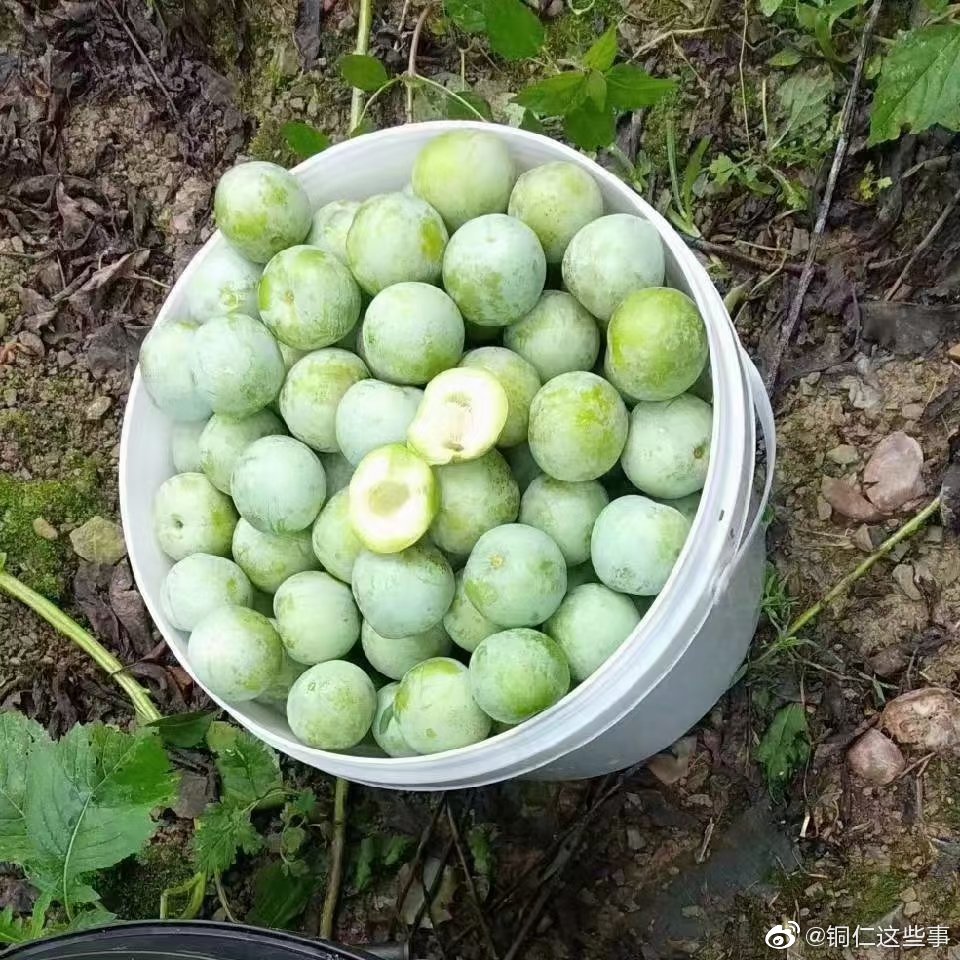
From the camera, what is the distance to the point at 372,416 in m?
1.48

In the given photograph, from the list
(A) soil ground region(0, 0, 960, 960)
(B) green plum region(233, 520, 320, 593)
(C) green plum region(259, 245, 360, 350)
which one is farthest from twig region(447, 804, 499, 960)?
(C) green plum region(259, 245, 360, 350)

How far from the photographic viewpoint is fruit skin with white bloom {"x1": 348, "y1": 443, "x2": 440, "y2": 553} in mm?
1423

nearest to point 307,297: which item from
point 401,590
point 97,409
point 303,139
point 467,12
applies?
point 401,590

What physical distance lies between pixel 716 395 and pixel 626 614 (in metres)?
0.35

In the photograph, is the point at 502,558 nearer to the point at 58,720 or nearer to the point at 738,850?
the point at 738,850

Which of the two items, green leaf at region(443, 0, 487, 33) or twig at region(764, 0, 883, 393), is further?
twig at region(764, 0, 883, 393)

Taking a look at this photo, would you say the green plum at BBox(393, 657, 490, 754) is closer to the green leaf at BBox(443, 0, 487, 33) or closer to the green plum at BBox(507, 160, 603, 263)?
the green plum at BBox(507, 160, 603, 263)

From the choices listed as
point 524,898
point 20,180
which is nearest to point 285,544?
point 524,898

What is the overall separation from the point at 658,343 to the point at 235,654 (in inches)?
30.9

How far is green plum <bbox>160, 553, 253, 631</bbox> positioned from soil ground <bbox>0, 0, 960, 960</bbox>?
2.15 feet

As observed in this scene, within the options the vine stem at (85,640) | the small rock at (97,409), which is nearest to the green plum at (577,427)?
the vine stem at (85,640)

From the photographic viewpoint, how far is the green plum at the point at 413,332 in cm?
148

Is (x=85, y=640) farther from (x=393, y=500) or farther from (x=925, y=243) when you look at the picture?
(x=925, y=243)

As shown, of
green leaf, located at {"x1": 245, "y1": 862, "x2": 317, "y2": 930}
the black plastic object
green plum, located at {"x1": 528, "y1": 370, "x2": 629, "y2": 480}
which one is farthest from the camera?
green leaf, located at {"x1": 245, "y1": 862, "x2": 317, "y2": 930}
